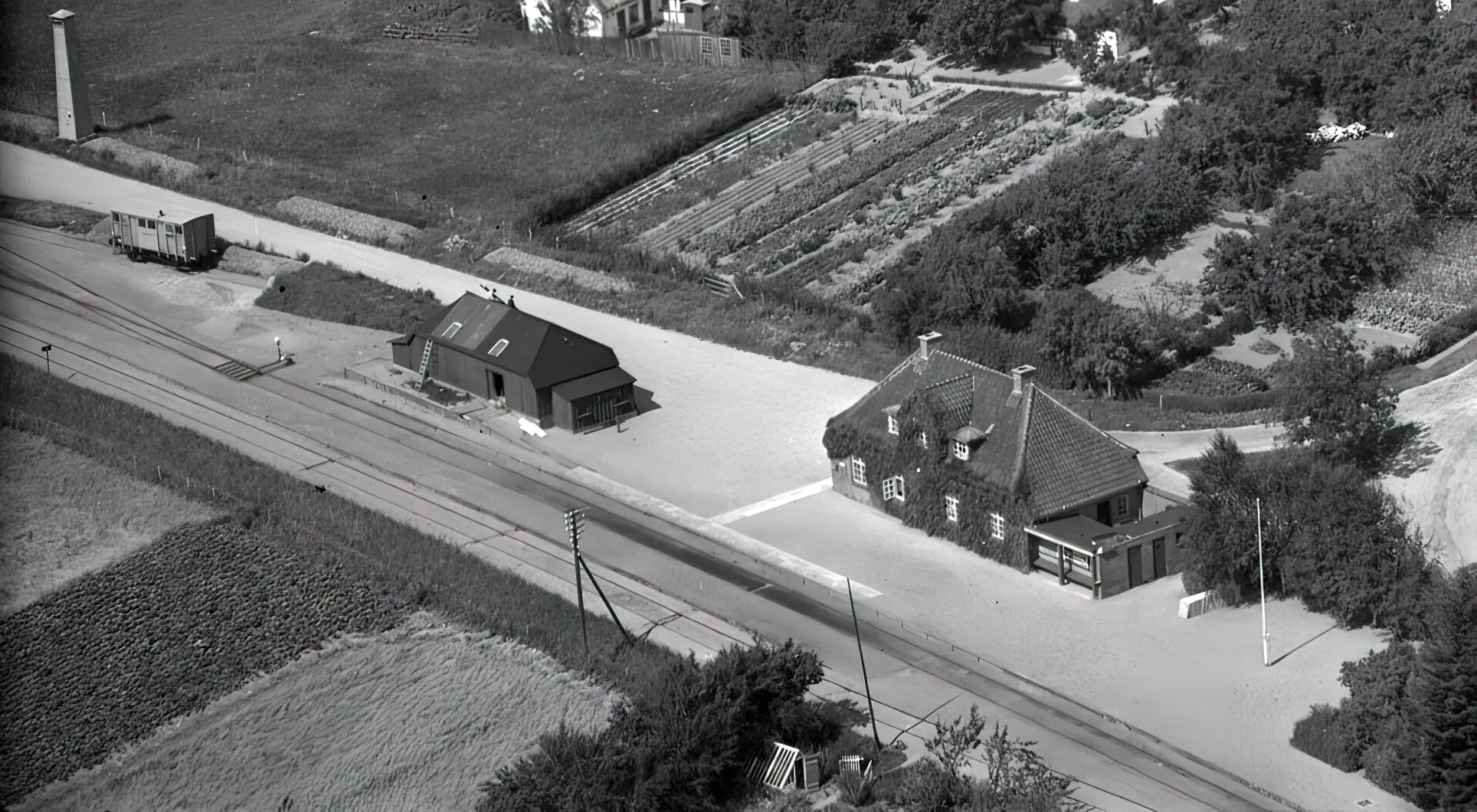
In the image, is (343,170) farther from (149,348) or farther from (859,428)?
(859,428)

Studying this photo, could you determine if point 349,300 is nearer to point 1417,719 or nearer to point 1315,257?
point 1315,257

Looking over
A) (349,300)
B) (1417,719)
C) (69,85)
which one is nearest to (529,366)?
(349,300)

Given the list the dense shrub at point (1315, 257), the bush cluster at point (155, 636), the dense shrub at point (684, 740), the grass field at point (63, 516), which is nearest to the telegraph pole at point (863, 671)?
the dense shrub at point (684, 740)

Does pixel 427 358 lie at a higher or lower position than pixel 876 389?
lower

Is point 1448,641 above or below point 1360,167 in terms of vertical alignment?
below

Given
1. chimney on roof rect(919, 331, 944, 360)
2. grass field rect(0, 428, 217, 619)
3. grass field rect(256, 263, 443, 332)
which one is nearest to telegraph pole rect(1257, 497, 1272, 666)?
chimney on roof rect(919, 331, 944, 360)

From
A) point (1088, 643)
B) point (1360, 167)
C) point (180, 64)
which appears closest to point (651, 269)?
point (1360, 167)

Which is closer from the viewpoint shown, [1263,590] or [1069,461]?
[1263,590]
